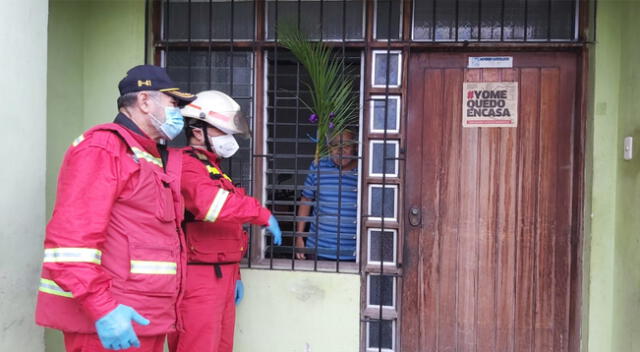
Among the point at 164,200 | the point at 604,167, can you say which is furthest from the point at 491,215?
the point at 164,200

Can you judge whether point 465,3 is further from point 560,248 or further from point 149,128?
point 149,128

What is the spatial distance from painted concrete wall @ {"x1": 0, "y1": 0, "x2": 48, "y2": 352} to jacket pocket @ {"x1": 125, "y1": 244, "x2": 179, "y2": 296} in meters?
0.75

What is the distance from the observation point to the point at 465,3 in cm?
300

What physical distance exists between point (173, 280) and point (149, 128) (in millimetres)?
650

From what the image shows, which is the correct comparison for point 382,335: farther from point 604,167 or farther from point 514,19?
point 514,19

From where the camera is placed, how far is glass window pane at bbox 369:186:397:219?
299 centimetres

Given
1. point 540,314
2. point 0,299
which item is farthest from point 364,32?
point 0,299

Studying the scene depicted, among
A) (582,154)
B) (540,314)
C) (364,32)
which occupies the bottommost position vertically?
(540,314)

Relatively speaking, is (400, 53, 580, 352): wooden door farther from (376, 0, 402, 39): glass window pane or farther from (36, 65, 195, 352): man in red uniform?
(36, 65, 195, 352): man in red uniform

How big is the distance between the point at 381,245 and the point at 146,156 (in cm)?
161

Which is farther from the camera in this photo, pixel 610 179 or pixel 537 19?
pixel 537 19

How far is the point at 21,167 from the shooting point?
216 centimetres

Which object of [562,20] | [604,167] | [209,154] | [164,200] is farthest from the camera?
[562,20]

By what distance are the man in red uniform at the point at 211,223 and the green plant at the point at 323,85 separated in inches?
22.7
